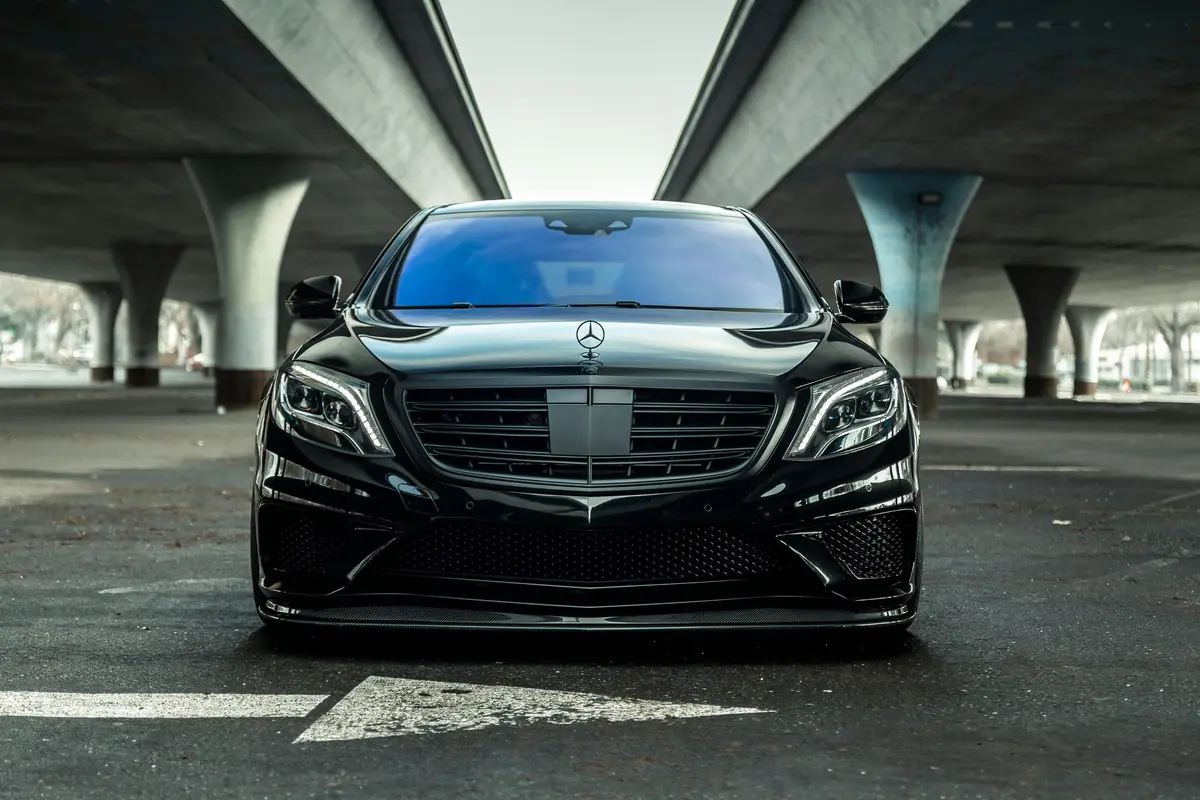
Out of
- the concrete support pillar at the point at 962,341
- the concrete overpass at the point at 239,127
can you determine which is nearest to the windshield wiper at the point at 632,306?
the concrete overpass at the point at 239,127

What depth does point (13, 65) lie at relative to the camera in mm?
21516

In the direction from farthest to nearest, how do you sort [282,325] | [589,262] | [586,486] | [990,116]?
[282,325], [990,116], [589,262], [586,486]

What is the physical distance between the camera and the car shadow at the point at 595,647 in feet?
17.2

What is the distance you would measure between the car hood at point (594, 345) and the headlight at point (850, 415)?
0.08 metres

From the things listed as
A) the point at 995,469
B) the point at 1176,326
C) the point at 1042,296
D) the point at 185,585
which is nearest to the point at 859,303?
the point at 185,585

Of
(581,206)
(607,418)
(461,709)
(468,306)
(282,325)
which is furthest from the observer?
(282,325)

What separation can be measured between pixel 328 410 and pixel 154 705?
115 cm

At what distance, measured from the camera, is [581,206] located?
7035 mm

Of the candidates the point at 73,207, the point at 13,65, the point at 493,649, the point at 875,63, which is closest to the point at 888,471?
the point at 493,649

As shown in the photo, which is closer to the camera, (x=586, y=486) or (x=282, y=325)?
(x=586, y=486)

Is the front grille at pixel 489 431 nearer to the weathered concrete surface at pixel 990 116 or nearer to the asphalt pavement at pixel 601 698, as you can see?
the asphalt pavement at pixel 601 698

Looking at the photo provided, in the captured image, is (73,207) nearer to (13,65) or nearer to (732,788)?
(13,65)

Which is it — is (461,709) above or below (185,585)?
above

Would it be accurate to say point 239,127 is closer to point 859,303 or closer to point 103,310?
point 859,303
